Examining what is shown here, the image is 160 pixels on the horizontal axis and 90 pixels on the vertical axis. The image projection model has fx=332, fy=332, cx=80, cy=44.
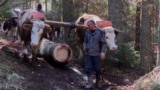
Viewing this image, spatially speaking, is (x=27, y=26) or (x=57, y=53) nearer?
(x=27, y=26)

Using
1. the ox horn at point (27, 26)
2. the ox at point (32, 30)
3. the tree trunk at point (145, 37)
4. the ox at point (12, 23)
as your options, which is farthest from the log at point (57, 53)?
the tree trunk at point (145, 37)

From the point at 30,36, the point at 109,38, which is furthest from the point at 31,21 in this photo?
the point at 109,38

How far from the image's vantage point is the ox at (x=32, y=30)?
10453mm

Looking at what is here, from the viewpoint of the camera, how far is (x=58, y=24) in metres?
12.0

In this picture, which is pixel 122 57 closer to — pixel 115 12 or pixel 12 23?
pixel 115 12

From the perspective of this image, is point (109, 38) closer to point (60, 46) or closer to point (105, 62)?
point (60, 46)

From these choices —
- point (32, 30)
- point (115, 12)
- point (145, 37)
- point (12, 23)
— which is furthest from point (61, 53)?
point (12, 23)

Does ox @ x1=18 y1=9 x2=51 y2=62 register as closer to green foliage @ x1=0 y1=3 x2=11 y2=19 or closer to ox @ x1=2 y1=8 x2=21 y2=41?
ox @ x1=2 y1=8 x2=21 y2=41

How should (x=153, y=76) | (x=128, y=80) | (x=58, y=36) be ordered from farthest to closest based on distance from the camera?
(x=58, y=36), (x=128, y=80), (x=153, y=76)

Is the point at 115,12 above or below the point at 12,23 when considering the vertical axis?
above

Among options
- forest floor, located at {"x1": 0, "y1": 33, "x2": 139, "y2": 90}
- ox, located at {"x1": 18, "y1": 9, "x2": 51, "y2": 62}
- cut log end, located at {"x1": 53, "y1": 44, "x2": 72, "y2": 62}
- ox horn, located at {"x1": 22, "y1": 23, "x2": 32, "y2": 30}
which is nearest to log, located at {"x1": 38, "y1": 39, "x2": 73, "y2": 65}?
cut log end, located at {"x1": 53, "y1": 44, "x2": 72, "y2": 62}

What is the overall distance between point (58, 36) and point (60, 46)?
21.7 ft

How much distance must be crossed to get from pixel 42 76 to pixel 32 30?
1.52 meters

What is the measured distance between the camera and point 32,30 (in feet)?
34.3
